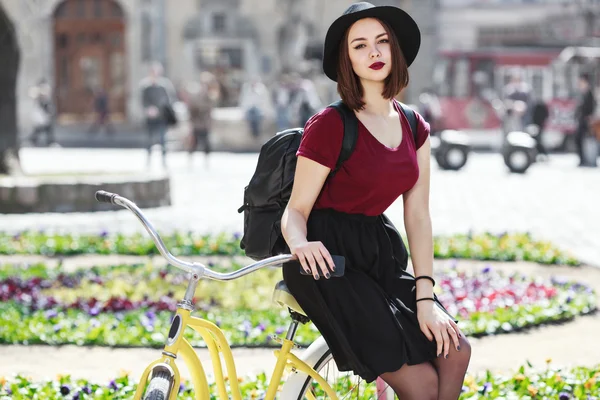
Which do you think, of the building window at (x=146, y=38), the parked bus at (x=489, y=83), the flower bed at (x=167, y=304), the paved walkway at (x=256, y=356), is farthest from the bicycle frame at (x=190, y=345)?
the building window at (x=146, y=38)

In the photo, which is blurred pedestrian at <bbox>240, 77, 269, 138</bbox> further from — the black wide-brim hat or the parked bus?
the black wide-brim hat

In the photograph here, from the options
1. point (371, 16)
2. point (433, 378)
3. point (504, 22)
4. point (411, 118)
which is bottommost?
point (504, 22)

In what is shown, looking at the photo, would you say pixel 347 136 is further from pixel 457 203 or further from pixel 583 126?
pixel 583 126

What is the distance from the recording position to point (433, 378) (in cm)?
343

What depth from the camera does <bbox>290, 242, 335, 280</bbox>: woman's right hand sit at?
3.33m

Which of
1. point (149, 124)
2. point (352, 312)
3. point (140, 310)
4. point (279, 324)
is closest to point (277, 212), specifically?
point (352, 312)

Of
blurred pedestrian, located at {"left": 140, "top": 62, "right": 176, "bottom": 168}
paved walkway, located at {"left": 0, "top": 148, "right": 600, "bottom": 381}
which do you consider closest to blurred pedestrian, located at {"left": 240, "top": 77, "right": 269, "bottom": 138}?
paved walkway, located at {"left": 0, "top": 148, "right": 600, "bottom": 381}

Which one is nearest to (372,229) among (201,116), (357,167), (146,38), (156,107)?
(357,167)

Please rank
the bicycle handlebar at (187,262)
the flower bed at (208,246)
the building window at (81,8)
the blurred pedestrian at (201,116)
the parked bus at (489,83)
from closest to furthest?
the bicycle handlebar at (187,262)
the flower bed at (208,246)
the blurred pedestrian at (201,116)
the parked bus at (489,83)
the building window at (81,8)

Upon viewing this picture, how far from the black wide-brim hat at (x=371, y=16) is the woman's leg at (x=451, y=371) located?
0.89m

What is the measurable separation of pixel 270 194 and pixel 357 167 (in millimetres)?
298

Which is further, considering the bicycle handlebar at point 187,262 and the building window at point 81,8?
the building window at point 81,8

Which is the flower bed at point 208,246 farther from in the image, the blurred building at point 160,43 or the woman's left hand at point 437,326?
the blurred building at point 160,43

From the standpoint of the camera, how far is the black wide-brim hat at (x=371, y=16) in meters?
3.57
